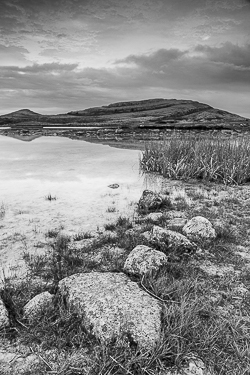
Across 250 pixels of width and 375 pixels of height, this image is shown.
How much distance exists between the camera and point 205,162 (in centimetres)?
1512

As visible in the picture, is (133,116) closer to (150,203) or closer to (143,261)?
(150,203)

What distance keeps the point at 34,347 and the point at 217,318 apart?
2.50 meters

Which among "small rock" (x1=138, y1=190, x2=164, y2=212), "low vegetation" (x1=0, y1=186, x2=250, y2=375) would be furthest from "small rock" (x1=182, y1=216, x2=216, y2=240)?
"small rock" (x1=138, y1=190, x2=164, y2=212)

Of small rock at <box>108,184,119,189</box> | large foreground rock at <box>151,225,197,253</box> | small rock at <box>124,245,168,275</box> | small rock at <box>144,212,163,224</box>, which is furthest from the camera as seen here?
small rock at <box>108,184,119,189</box>

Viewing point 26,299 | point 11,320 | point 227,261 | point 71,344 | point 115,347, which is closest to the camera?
point 115,347

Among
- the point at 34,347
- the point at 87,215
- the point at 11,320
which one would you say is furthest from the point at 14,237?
the point at 34,347

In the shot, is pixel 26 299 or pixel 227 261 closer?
pixel 26 299

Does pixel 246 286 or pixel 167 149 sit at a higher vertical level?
pixel 167 149

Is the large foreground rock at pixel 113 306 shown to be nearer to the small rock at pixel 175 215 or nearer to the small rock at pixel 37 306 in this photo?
the small rock at pixel 37 306

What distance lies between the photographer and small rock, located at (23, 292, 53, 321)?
3.81 meters

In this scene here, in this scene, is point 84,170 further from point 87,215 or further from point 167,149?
point 87,215

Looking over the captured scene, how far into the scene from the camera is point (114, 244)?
22.1 ft

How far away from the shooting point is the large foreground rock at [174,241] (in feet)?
19.7

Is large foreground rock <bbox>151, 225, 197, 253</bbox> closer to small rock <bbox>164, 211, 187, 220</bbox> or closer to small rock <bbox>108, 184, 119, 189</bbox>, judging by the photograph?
small rock <bbox>164, 211, 187, 220</bbox>
